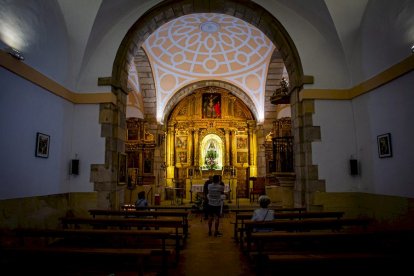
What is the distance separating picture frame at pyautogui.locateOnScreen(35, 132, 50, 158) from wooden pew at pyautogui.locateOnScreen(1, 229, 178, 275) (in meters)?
1.47

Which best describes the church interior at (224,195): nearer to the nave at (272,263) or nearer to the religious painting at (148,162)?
the nave at (272,263)

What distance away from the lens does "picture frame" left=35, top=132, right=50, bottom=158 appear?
4.95 metres

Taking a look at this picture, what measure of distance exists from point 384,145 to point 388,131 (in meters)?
0.27

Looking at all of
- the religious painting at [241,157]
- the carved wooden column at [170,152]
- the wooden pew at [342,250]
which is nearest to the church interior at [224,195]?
the wooden pew at [342,250]

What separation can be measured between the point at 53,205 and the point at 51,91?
2198mm

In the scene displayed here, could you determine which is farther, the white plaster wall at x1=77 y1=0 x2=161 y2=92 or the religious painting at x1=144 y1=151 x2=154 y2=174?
the religious painting at x1=144 y1=151 x2=154 y2=174

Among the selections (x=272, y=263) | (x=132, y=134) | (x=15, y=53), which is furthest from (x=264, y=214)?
(x=132, y=134)

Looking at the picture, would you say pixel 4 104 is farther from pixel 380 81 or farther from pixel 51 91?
pixel 380 81

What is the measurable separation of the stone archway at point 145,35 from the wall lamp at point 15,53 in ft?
6.46

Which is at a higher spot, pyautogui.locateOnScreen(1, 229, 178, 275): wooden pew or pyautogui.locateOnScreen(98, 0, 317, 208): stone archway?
pyautogui.locateOnScreen(98, 0, 317, 208): stone archway

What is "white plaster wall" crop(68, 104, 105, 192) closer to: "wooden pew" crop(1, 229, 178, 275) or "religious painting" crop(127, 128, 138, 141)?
"wooden pew" crop(1, 229, 178, 275)

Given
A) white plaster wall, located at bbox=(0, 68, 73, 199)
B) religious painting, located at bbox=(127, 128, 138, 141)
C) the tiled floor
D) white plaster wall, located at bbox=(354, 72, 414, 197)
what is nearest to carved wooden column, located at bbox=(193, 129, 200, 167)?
religious painting, located at bbox=(127, 128, 138, 141)

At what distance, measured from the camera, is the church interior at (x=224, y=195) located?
12.0ft

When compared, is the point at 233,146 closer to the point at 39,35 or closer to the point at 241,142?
the point at 241,142
